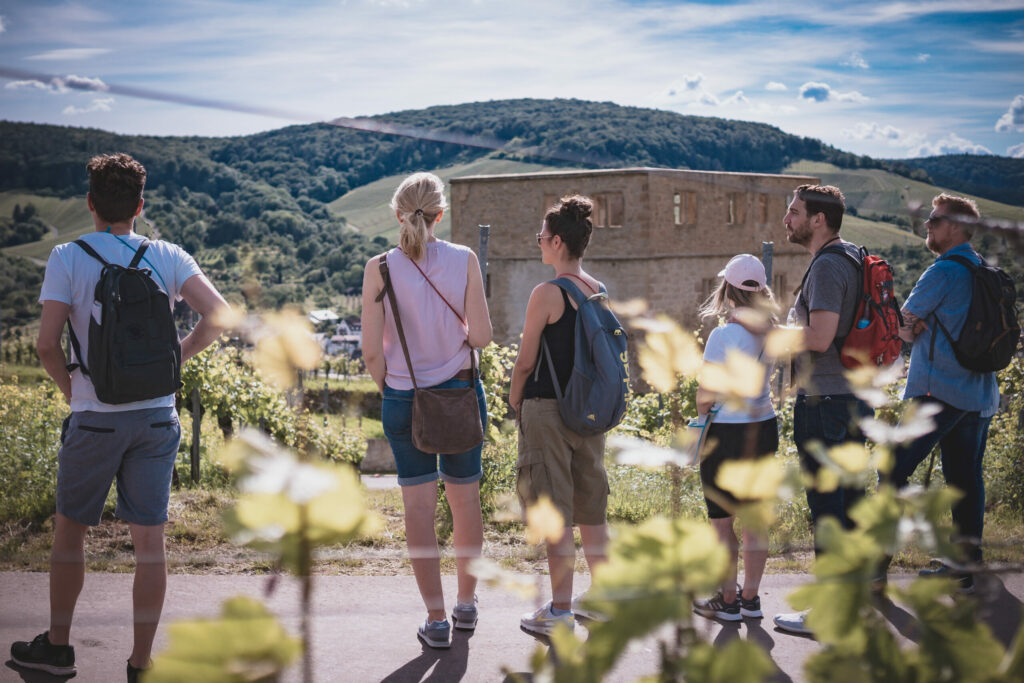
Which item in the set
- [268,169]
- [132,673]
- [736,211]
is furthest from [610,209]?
[268,169]

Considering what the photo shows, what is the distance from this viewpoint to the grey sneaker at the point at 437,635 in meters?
3.44

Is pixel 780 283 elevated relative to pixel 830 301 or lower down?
lower down

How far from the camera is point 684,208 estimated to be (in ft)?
126

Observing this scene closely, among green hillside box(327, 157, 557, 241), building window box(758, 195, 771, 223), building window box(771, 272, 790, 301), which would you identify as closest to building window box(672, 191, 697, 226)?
building window box(758, 195, 771, 223)

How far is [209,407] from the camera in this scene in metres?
11.2

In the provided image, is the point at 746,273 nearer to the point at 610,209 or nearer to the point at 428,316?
the point at 428,316

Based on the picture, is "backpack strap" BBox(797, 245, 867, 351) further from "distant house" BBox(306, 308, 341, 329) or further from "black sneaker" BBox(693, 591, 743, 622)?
"distant house" BBox(306, 308, 341, 329)

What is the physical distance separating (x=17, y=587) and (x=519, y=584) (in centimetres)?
413

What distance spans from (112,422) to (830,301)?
8.98 feet

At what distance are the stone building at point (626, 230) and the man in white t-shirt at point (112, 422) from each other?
1310 inches

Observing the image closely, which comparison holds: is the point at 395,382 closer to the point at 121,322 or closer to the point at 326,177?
the point at 121,322

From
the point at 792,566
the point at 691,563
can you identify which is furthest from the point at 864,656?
the point at 792,566

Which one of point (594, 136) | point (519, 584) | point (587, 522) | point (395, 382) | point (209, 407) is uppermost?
point (594, 136)

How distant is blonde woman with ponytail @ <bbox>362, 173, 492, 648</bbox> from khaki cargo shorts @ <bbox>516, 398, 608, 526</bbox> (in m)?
0.22
